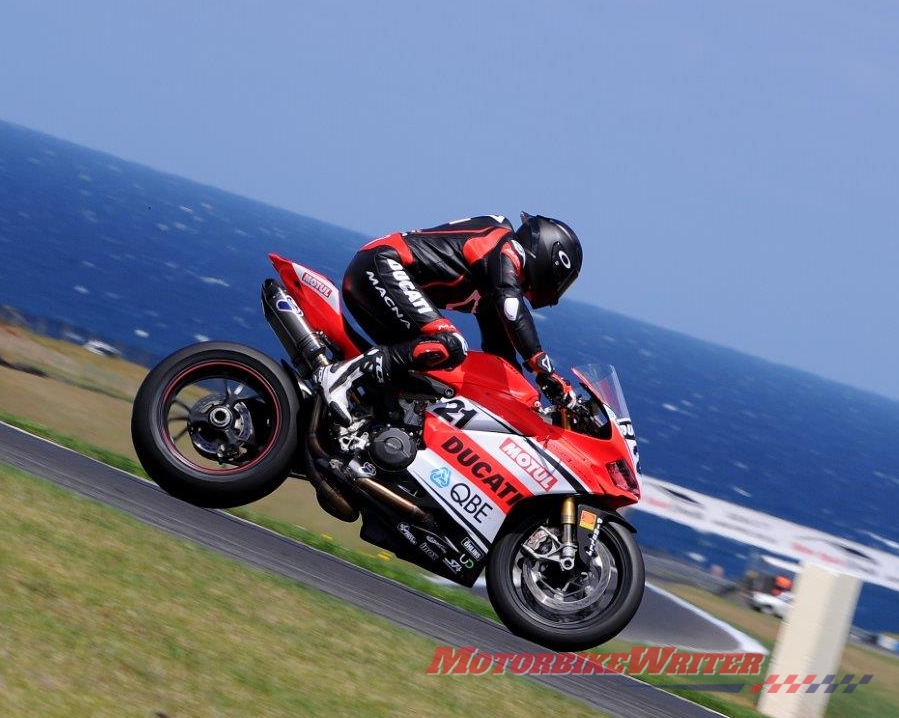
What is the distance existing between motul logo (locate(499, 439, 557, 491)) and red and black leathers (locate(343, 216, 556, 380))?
512 mm

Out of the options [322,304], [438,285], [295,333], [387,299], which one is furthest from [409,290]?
[295,333]

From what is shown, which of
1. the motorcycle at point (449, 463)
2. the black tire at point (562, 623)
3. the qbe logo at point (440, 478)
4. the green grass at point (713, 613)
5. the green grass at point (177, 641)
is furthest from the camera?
the green grass at point (713, 613)

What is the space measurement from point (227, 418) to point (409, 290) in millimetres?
1221

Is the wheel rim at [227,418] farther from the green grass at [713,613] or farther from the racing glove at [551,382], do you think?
the green grass at [713,613]

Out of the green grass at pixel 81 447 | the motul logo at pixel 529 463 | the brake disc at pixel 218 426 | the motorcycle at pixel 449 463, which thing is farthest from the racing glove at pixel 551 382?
the green grass at pixel 81 447

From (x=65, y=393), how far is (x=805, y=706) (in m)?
13.3

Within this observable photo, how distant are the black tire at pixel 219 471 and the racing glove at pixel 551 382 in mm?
1331

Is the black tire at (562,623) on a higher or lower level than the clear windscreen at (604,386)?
lower

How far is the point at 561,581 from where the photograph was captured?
6070 millimetres

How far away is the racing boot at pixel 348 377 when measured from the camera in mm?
6199

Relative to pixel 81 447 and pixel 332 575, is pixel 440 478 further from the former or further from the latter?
pixel 81 447

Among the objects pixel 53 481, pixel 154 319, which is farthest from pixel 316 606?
pixel 154 319

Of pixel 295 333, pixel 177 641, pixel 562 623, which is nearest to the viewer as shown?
pixel 177 641

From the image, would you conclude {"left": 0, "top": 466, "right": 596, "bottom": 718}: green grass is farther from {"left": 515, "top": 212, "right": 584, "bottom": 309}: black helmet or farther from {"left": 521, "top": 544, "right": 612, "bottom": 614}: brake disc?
{"left": 515, "top": 212, "right": 584, "bottom": 309}: black helmet
